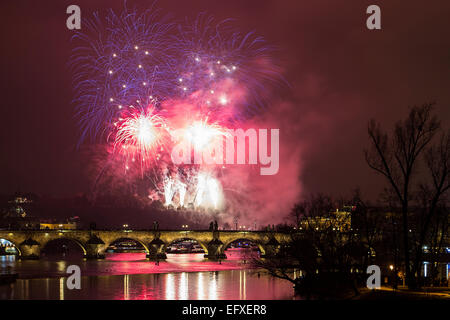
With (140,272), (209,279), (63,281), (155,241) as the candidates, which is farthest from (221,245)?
(63,281)

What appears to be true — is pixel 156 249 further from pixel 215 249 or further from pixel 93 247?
pixel 93 247

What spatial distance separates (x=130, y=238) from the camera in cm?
10525

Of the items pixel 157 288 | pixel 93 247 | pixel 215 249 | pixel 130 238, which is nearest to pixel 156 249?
pixel 130 238

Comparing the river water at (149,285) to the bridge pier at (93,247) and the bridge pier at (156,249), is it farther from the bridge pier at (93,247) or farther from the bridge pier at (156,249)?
the bridge pier at (156,249)

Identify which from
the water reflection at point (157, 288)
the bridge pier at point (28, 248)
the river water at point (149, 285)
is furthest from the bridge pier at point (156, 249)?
the water reflection at point (157, 288)

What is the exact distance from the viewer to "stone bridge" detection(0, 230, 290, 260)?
99375mm

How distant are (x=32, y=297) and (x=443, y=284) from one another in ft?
110

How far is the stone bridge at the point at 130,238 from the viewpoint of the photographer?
326ft

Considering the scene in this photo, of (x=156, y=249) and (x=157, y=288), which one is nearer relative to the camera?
(x=157, y=288)

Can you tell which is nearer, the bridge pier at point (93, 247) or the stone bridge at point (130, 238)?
the stone bridge at point (130, 238)

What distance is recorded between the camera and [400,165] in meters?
34.7

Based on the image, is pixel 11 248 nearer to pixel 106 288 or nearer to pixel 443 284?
pixel 106 288

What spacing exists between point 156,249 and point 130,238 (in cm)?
547

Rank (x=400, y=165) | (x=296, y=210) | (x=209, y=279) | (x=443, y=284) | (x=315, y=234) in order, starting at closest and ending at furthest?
(x=400, y=165)
(x=443, y=284)
(x=315, y=234)
(x=296, y=210)
(x=209, y=279)
